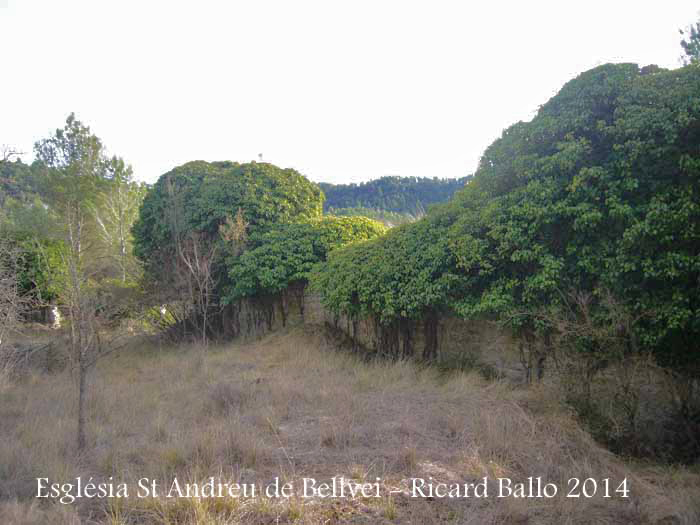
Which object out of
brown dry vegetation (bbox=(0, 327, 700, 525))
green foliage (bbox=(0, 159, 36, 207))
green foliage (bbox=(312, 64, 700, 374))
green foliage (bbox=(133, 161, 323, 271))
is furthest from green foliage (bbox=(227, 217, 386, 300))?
green foliage (bbox=(0, 159, 36, 207))

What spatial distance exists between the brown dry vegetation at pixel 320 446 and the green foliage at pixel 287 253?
4.22 m

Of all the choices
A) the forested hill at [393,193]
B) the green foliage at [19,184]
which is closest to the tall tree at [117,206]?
the green foliage at [19,184]

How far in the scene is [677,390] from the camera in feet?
17.6

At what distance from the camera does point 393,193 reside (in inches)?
1228

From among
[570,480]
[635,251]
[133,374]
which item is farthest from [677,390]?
[133,374]

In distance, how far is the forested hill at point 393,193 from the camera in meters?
29.2

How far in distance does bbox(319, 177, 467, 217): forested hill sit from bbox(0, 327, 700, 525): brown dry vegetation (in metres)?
21.0

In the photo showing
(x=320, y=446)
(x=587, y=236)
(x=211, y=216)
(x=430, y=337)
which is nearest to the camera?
(x=320, y=446)

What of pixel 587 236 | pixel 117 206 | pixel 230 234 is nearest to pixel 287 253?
pixel 230 234

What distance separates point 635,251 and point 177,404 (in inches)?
246

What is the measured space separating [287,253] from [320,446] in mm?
8022

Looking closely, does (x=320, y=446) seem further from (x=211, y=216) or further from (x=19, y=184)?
(x=19, y=184)

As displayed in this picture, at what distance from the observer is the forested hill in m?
29.2

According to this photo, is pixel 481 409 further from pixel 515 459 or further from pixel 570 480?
pixel 570 480
